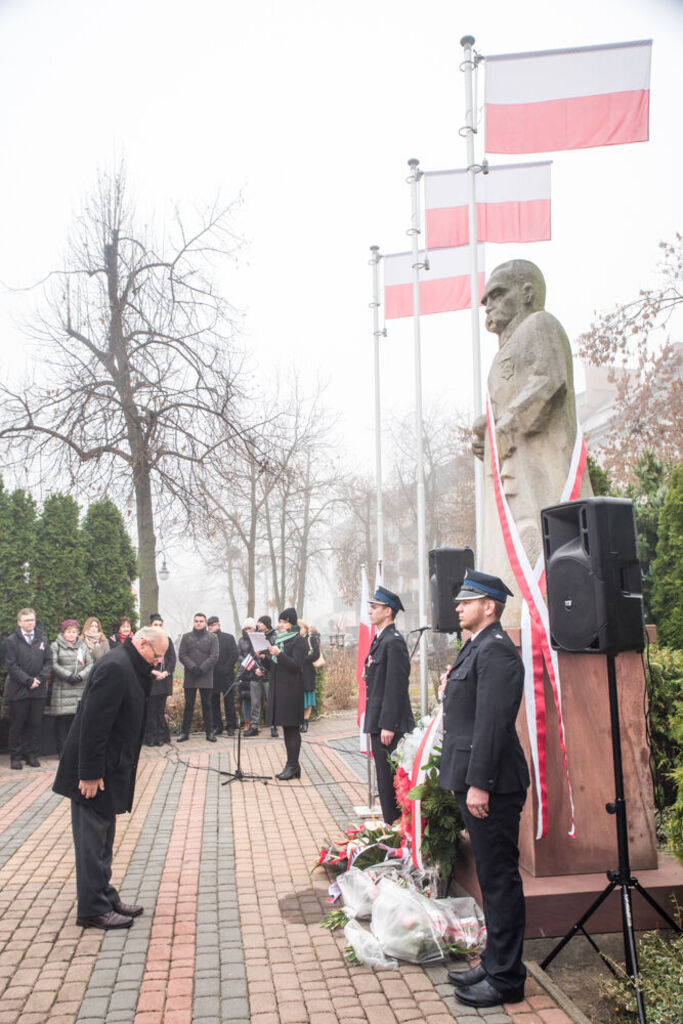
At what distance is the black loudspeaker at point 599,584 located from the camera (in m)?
4.08

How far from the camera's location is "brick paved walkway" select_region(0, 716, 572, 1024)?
158 inches

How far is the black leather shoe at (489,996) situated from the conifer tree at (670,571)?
19.0 feet

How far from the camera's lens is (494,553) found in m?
6.04

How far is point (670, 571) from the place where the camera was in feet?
31.2

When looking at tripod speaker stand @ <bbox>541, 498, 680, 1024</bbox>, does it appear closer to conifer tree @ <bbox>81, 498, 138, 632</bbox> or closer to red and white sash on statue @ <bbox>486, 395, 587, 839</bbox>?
red and white sash on statue @ <bbox>486, 395, 587, 839</bbox>

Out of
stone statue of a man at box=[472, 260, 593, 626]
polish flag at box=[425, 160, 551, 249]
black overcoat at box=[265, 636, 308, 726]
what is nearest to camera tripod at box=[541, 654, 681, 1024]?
stone statue of a man at box=[472, 260, 593, 626]

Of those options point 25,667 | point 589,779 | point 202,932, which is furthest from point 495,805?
point 25,667

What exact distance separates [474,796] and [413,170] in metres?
11.5

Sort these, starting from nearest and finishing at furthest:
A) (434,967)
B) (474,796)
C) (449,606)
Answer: (474,796) < (434,967) < (449,606)

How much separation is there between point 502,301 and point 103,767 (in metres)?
4.36

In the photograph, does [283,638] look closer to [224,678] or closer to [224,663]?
[224,663]

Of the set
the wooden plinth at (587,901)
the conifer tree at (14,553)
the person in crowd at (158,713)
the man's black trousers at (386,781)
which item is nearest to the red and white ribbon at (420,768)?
the wooden plinth at (587,901)

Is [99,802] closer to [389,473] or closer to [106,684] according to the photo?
[106,684]

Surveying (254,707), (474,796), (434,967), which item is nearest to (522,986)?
(434,967)
